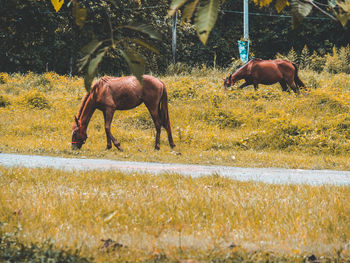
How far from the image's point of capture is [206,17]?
1.42 metres

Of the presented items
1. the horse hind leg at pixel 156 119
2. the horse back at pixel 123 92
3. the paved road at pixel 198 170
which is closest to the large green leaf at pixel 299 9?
the paved road at pixel 198 170

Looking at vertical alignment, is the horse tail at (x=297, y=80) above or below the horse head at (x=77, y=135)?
above

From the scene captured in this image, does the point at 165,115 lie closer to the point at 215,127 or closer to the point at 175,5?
the point at 215,127

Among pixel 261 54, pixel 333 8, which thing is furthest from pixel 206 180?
pixel 261 54

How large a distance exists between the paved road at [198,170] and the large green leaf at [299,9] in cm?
504

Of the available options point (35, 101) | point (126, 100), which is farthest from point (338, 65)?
point (126, 100)

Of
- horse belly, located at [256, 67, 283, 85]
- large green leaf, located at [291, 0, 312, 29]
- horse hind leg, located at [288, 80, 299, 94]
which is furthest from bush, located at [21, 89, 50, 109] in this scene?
large green leaf, located at [291, 0, 312, 29]

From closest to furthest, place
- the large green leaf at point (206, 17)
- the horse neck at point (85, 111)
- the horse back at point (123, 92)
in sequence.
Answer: the large green leaf at point (206, 17), the horse neck at point (85, 111), the horse back at point (123, 92)

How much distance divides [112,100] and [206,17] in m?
9.77

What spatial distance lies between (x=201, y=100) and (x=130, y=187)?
11.1 m

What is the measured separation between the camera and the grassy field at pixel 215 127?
34.1 feet

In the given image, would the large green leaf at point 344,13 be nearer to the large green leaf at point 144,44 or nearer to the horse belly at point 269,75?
the large green leaf at point 144,44

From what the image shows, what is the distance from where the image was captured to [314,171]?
26.9ft

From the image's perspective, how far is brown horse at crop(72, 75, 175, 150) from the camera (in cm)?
1085
